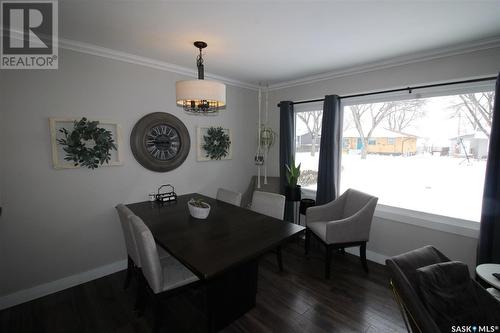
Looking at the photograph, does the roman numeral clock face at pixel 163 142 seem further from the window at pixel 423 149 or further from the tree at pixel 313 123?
the window at pixel 423 149

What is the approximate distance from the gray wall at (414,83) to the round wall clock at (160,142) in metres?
2.08

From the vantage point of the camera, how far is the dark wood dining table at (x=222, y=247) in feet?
4.71

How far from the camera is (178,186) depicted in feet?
10.1

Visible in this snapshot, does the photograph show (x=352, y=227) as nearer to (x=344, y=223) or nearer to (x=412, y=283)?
(x=344, y=223)

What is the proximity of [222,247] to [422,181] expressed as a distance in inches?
100

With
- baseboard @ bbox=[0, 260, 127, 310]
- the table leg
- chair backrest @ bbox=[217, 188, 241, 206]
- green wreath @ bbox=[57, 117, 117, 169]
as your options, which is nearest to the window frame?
chair backrest @ bbox=[217, 188, 241, 206]

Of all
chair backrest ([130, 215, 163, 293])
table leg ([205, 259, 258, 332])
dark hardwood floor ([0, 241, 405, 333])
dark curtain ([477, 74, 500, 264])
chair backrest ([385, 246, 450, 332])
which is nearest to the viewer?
chair backrest ([385, 246, 450, 332])

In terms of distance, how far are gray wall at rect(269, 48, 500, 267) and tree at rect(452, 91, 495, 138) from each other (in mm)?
238

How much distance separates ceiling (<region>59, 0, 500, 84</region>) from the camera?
1609mm

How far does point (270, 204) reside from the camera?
8.63 feet

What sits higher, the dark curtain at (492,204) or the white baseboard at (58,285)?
the dark curtain at (492,204)

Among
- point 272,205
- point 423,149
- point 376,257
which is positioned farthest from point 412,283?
point 423,149

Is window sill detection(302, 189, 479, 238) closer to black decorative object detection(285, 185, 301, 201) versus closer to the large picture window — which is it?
the large picture window

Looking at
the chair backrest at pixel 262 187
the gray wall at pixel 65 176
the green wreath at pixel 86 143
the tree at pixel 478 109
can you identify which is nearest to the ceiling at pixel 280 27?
the gray wall at pixel 65 176
